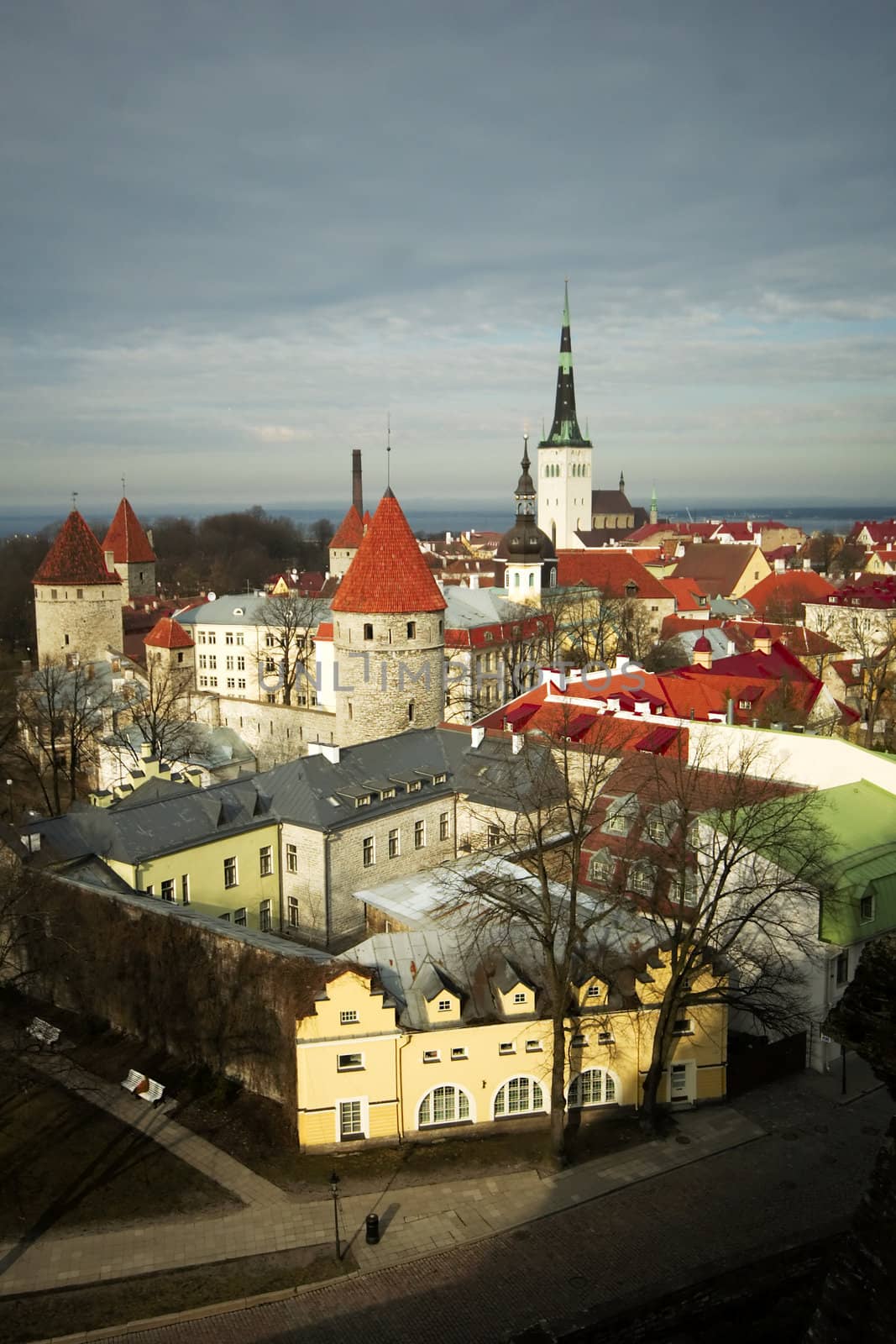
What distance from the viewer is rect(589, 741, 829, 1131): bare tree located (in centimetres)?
1616

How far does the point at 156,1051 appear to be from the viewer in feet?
62.1

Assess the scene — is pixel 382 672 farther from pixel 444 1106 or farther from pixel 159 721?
pixel 444 1106

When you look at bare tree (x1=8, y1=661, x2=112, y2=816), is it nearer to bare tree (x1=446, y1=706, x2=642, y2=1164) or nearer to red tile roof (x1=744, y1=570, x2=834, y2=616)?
bare tree (x1=446, y1=706, x2=642, y2=1164)

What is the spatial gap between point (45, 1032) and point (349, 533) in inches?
2136

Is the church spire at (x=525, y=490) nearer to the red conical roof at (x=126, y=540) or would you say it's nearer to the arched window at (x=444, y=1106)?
the red conical roof at (x=126, y=540)

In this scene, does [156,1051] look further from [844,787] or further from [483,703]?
[483,703]

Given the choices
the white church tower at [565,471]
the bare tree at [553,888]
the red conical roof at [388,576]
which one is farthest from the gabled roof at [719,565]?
the bare tree at [553,888]

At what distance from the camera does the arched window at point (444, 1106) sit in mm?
16156

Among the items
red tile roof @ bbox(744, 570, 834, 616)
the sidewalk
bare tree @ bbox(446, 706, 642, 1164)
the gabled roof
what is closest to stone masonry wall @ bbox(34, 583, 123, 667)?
bare tree @ bbox(446, 706, 642, 1164)

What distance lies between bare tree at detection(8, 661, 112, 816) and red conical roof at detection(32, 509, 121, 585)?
7422 mm

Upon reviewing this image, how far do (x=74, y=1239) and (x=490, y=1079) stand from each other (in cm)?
620

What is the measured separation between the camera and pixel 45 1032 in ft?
62.8

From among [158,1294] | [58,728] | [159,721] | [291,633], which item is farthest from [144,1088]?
[291,633]

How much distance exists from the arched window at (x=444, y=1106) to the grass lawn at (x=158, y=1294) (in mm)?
2887
